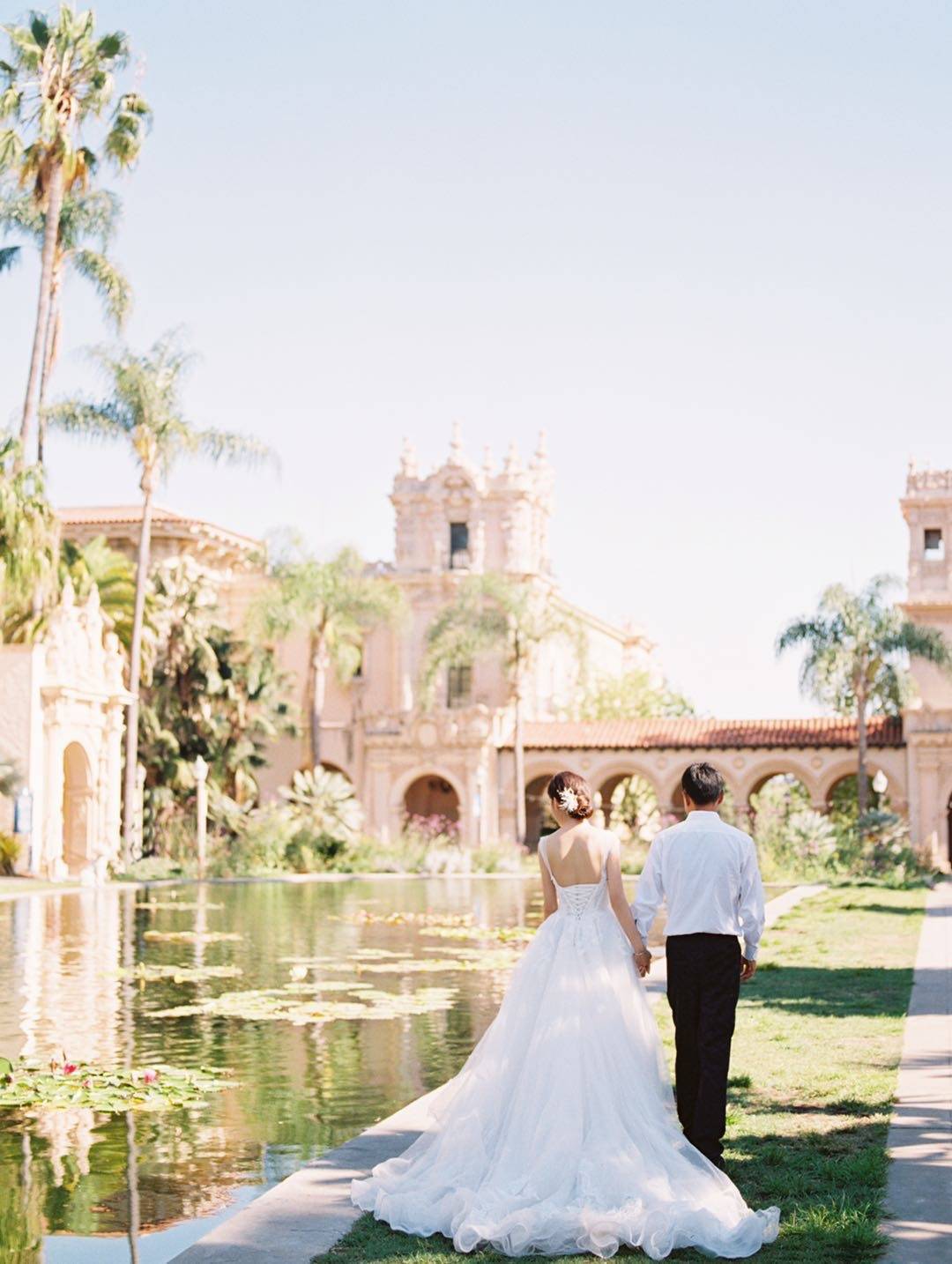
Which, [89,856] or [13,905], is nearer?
[13,905]

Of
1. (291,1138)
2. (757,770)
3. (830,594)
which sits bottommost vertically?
(291,1138)

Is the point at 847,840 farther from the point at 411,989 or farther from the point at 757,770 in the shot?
the point at 411,989

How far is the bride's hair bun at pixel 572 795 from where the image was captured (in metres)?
6.69

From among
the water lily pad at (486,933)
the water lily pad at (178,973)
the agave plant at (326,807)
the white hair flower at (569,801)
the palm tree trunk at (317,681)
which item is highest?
the palm tree trunk at (317,681)

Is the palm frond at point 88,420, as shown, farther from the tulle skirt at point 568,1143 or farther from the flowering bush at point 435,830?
the tulle skirt at point 568,1143

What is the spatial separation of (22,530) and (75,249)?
30.4 ft

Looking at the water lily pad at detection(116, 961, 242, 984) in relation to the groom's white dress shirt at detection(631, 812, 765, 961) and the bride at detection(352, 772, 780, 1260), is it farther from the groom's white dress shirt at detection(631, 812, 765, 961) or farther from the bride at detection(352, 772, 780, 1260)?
the groom's white dress shirt at detection(631, 812, 765, 961)

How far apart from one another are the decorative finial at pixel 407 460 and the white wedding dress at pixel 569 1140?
50.1 metres

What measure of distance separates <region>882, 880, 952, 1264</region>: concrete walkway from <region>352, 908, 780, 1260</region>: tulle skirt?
1.65ft

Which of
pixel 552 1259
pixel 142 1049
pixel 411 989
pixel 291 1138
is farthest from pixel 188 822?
pixel 552 1259

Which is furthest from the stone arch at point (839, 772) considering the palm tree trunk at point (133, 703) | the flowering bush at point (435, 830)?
the palm tree trunk at point (133, 703)

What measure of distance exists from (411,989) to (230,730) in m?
29.5

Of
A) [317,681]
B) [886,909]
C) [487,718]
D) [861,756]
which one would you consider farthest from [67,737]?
[861,756]

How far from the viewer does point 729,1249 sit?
5.57m
